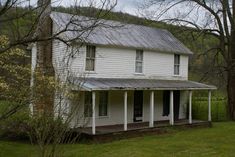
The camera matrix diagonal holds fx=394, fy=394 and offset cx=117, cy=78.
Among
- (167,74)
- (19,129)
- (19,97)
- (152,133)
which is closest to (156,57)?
(167,74)

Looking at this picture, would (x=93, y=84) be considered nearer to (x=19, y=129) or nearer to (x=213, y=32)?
(x=19, y=129)

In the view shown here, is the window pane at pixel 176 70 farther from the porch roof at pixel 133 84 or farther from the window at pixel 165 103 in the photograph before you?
the window at pixel 165 103

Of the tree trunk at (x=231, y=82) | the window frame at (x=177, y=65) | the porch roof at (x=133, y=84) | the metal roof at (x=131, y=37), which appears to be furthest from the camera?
the tree trunk at (x=231, y=82)

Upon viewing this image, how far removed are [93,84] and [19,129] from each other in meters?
4.48

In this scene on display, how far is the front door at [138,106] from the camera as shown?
2605 centimetres

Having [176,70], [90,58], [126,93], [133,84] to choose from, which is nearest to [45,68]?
[90,58]

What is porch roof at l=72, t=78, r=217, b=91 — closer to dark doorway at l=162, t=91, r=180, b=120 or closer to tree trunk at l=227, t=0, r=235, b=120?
dark doorway at l=162, t=91, r=180, b=120

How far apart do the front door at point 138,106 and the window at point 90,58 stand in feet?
14.8

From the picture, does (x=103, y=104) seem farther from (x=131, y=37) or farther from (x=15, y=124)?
(x=15, y=124)

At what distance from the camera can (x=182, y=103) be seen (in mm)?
29969

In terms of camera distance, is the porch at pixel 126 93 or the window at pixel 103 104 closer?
the porch at pixel 126 93

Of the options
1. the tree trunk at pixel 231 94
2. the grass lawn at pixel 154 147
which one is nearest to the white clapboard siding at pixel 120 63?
the grass lawn at pixel 154 147

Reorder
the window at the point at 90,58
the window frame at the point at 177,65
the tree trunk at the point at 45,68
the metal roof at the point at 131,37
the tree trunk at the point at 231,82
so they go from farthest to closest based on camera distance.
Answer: the tree trunk at the point at 231,82 < the window frame at the point at 177,65 < the metal roof at the point at 131,37 < the window at the point at 90,58 < the tree trunk at the point at 45,68

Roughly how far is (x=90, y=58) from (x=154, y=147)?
699 cm
